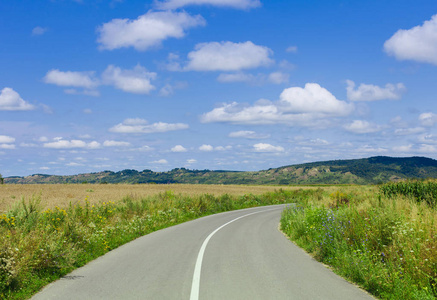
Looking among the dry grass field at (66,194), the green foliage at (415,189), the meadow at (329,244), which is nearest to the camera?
the meadow at (329,244)

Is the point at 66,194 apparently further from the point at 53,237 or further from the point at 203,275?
the point at 203,275

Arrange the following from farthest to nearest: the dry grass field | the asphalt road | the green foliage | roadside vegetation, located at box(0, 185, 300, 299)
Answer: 1. the dry grass field
2. the green foliage
3. roadside vegetation, located at box(0, 185, 300, 299)
4. the asphalt road

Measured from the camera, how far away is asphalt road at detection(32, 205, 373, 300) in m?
7.05

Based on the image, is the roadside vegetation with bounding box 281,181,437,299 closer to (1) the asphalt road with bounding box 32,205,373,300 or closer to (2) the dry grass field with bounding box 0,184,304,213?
(1) the asphalt road with bounding box 32,205,373,300

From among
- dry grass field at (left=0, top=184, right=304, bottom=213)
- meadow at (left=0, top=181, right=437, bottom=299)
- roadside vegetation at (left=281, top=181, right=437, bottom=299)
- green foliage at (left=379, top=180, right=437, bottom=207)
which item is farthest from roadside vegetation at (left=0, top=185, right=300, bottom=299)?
green foliage at (left=379, top=180, right=437, bottom=207)

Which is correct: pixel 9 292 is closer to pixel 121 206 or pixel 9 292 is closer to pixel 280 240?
pixel 280 240

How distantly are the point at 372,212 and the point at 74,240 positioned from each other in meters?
9.35

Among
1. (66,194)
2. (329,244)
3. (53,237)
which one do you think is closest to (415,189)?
(329,244)

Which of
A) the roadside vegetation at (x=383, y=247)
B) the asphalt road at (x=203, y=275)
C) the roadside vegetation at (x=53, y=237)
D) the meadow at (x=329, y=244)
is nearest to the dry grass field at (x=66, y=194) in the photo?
the roadside vegetation at (x=53, y=237)

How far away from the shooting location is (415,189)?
18719 mm

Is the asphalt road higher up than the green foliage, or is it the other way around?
the green foliage

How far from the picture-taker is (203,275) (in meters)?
8.62

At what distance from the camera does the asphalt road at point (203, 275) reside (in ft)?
23.1

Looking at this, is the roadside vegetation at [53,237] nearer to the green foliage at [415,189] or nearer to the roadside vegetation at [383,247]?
the roadside vegetation at [383,247]
